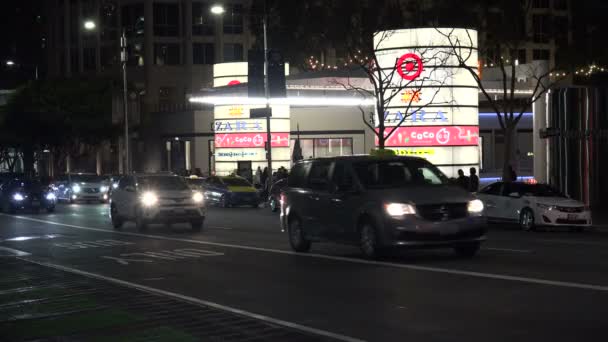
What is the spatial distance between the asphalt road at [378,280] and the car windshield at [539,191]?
60.3 inches

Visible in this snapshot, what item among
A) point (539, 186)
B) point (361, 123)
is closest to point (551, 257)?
point (539, 186)

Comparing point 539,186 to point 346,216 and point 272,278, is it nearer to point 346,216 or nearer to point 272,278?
point 346,216

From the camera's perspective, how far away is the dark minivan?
1720 centimetres

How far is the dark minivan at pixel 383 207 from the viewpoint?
17203 mm

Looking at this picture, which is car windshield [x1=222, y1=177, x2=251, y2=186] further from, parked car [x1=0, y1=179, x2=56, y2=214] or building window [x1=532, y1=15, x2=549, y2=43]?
building window [x1=532, y1=15, x2=549, y2=43]

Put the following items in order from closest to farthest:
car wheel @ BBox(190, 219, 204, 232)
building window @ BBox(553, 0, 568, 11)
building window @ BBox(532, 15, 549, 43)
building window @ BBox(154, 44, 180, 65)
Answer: car wheel @ BBox(190, 219, 204, 232) → building window @ BBox(532, 15, 549, 43) → building window @ BBox(154, 44, 180, 65) → building window @ BBox(553, 0, 568, 11)

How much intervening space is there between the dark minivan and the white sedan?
904 centimetres

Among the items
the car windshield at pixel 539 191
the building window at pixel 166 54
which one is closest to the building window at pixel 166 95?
the building window at pixel 166 54

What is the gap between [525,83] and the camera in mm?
51344

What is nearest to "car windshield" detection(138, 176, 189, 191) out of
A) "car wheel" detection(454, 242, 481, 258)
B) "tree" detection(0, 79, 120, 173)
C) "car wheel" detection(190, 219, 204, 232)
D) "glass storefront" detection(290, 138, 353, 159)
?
"car wheel" detection(190, 219, 204, 232)

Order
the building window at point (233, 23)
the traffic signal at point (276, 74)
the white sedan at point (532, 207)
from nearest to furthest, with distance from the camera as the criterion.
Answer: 1. the white sedan at point (532, 207)
2. the traffic signal at point (276, 74)
3. the building window at point (233, 23)

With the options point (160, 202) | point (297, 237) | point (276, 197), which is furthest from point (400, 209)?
point (276, 197)

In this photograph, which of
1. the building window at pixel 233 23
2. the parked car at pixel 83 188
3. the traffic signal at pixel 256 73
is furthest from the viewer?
the building window at pixel 233 23

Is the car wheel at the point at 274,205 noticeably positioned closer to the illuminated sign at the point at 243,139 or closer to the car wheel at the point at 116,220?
the car wheel at the point at 116,220
